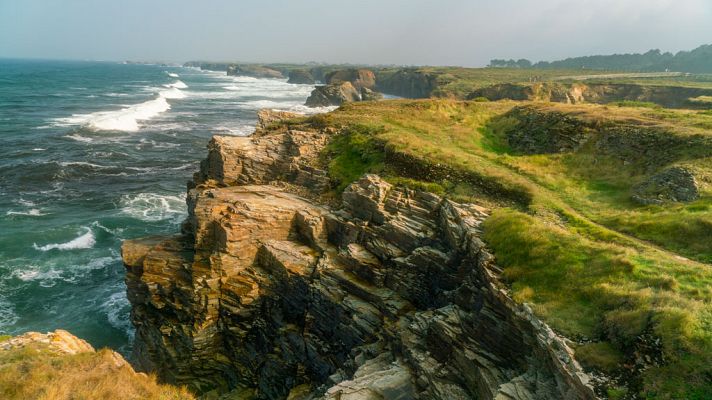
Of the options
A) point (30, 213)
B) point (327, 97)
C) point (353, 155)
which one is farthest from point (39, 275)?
point (327, 97)

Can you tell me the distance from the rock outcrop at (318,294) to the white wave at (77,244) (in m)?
13.5

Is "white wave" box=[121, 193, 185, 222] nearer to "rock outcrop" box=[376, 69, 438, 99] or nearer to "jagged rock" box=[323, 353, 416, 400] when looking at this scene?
"jagged rock" box=[323, 353, 416, 400]

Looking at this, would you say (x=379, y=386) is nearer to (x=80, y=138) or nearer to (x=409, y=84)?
(x=80, y=138)

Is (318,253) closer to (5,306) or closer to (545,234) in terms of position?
(545,234)

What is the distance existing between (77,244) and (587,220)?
3748 cm

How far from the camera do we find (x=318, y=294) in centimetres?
2014

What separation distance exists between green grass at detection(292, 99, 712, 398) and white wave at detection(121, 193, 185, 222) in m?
16.7

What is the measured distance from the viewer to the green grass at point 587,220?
10.8 metres

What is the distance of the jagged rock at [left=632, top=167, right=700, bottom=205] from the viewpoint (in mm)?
19705

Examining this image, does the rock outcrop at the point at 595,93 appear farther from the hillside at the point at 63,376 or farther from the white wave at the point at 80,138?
the hillside at the point at 63,376

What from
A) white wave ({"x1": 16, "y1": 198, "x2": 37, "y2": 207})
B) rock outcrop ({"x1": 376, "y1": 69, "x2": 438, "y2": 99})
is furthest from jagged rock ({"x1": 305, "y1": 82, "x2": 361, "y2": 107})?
white wave ({"x1": 16, "y1": 198, "x2": 37, "y2": 207})

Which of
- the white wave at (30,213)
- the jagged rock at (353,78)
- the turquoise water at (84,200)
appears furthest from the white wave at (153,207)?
the jagged rock at (353,78)

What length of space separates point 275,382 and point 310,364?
2.31 metres

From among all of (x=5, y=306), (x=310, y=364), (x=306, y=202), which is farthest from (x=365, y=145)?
(x=5, y=306)
